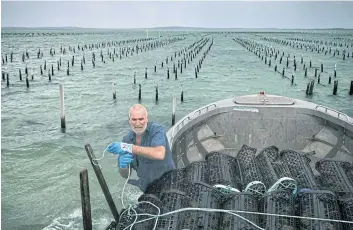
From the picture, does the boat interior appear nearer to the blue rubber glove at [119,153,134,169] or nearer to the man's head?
the man's head

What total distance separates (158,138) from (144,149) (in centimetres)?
34

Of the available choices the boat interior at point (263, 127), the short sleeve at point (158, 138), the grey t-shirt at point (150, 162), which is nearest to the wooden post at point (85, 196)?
the grey t-shirt at point (150, 162)

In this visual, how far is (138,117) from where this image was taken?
4.93 meters

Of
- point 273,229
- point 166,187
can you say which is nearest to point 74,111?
point 166,187

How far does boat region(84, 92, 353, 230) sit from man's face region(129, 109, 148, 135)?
88 cm

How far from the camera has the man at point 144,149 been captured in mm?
4738

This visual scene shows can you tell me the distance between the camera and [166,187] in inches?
200

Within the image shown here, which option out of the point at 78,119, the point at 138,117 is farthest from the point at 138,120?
the point at 78,119

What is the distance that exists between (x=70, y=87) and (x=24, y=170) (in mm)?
20812

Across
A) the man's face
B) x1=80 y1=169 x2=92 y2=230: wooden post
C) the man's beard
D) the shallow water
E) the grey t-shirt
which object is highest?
the man's face

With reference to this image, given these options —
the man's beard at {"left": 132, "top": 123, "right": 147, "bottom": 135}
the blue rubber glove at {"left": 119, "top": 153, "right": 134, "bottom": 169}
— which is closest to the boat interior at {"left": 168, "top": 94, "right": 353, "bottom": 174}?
the man's beard at {"left": 132, "top": 123, "right": 147, "bottom": 135}

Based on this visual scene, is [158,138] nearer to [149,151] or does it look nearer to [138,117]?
[149,151]

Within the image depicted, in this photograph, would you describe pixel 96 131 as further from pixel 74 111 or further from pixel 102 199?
pixel 102 199

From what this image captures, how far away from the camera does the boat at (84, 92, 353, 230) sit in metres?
4.24
